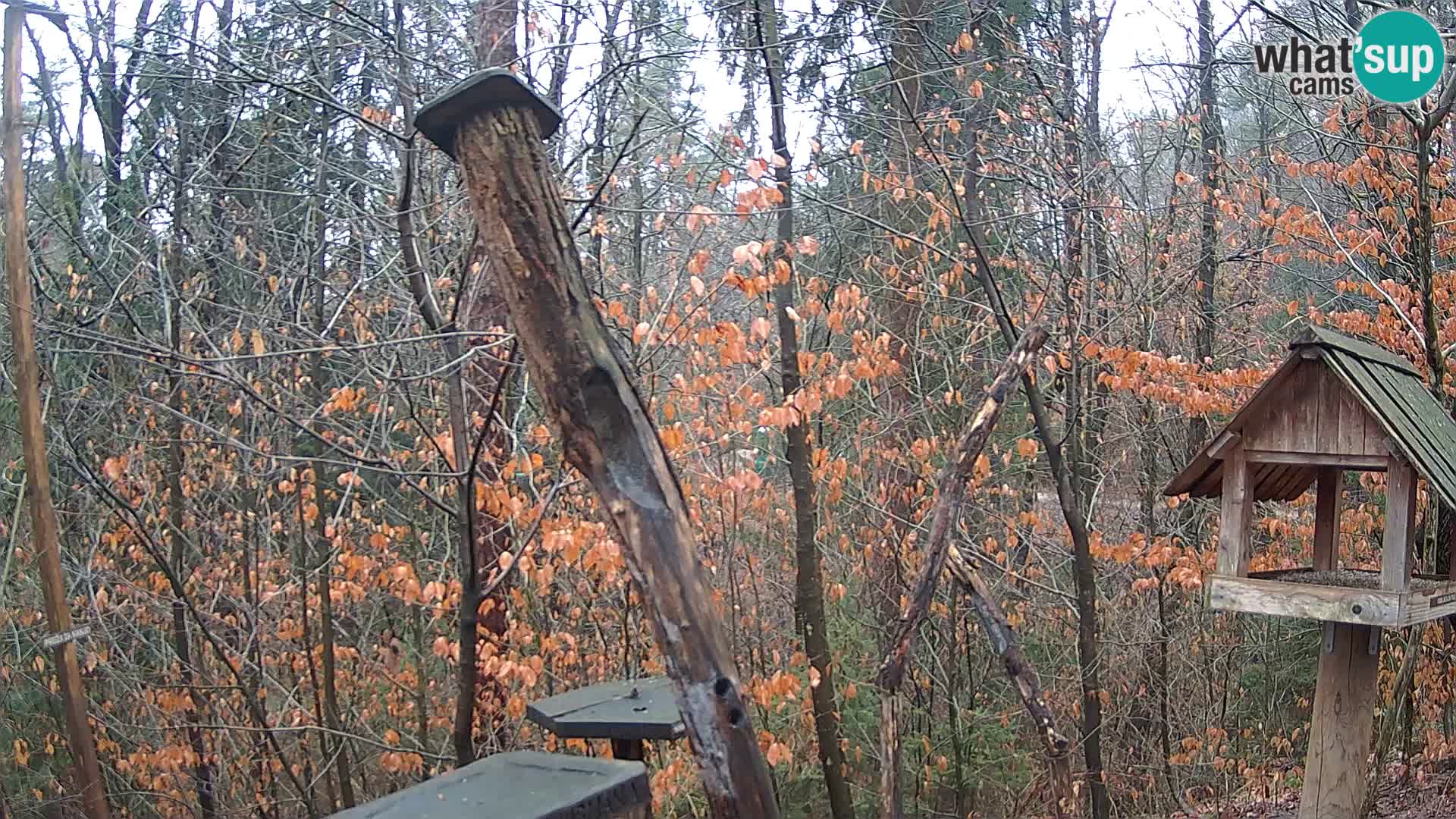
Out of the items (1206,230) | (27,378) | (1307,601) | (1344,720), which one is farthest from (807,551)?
A: (27,378)

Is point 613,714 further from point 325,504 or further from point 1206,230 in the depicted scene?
point 1206,230

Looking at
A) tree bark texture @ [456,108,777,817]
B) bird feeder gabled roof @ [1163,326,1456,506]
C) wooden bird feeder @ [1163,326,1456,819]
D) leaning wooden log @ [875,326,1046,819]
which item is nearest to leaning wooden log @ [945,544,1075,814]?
leaning wooden log @ [875,326,1046,819]

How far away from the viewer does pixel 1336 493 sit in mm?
4602

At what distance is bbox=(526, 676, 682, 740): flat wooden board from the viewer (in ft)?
12.6

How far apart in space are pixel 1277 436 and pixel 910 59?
13.2 feet

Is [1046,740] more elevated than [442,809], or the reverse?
[442,809]

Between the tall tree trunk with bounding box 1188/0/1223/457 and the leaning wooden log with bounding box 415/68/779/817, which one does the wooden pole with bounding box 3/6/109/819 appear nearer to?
the leaning wooden log with bounding box 415/68/779/817

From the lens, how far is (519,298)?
112 inches

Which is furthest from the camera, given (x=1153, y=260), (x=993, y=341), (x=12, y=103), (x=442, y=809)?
(x=993, y=341)

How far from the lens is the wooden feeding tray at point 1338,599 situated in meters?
3.77

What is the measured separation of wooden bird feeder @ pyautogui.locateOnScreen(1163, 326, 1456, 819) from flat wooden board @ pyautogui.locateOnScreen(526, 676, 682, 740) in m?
2.12

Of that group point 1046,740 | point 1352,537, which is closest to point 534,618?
point 1046,740

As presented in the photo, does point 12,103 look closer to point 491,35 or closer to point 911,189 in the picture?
point 491,35

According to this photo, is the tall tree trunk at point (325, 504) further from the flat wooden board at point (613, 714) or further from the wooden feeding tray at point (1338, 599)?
the wooden feeding tray at point (1338, 599)
